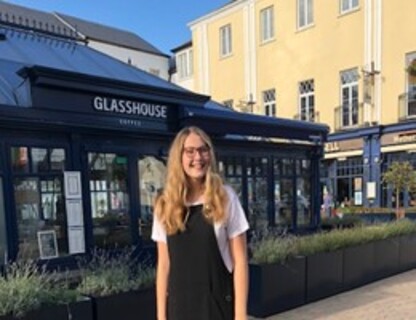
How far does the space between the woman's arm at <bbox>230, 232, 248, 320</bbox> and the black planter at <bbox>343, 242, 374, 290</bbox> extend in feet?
15.9

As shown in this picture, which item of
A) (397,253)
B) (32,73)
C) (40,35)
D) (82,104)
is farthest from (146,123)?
(397,253)

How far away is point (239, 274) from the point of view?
7.98ft

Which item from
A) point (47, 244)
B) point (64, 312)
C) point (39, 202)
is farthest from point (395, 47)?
point (64, 312)

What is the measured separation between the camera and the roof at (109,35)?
35812mm

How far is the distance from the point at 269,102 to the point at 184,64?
29.8 ft

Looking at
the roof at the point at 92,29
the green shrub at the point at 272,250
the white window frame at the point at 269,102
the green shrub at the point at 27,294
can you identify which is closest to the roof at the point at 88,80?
the green shrub at the point at 272,250

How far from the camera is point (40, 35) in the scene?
29.4ft

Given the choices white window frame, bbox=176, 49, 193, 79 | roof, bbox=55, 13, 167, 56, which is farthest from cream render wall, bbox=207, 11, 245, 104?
roof, bbox=55, 13, 167, 56

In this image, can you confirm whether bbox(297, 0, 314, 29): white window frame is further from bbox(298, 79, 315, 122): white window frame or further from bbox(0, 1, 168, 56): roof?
bbox(0, 1, 168, 56): roof

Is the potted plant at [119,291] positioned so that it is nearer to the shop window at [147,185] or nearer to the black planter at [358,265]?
the shop window at [147,185]

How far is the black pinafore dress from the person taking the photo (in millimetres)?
2402

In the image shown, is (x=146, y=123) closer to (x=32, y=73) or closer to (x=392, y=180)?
(x=32, y=73)

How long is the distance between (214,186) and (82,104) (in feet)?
15.8

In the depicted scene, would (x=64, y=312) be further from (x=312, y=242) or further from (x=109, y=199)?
(x=312, y=242)
